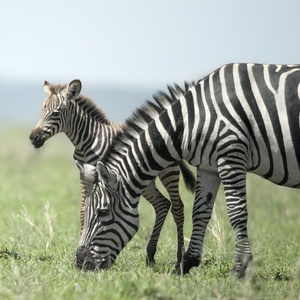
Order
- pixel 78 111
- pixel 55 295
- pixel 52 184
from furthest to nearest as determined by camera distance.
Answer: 1. pixel 52 184
2. pixel 78 111
3. pixel 55 295

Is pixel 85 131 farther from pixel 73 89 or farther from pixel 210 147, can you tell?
pixel 210 147

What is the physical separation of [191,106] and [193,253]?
181 centimetres

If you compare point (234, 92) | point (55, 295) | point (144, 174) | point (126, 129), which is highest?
point (234, 92)

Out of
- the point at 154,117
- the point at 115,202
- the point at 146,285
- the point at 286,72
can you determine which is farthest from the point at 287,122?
the point at 146,285

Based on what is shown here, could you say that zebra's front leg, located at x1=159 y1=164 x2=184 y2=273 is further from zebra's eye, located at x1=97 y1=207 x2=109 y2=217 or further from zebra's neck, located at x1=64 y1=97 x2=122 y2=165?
zebra's eye, located at x1=97 y1=207 x2=109 y2=217

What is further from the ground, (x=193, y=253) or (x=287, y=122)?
(x=287, y=122)

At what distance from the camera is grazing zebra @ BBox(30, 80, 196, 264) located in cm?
934

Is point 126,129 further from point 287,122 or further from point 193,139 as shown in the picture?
point 287,122

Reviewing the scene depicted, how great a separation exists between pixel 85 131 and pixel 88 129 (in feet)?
0.18

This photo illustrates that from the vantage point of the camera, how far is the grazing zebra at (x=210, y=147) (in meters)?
7.50

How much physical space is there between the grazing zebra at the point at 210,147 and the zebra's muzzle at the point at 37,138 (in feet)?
7.07

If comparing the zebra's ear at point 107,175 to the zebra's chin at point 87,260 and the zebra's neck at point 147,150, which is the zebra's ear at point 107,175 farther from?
the zebra's chin at point 87,260

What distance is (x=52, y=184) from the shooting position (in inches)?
784

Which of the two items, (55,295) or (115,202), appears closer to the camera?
(55,295)
